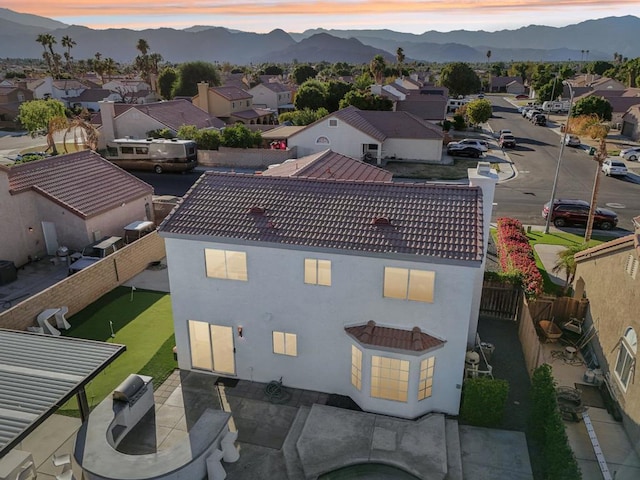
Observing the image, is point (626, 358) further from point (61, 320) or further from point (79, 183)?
point (79, 183)

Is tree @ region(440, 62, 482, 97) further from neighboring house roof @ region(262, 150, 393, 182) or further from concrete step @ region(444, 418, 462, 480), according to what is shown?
concrete step @ region(444, 418, 462, 480)

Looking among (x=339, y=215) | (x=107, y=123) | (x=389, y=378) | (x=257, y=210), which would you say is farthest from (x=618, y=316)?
(x=107, y=123)

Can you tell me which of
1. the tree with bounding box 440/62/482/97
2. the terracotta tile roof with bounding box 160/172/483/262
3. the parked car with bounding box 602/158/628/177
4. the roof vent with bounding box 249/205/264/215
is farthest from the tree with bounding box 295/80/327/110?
the roof vent with bounding box 249/205/264/215

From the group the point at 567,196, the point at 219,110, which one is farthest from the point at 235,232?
the point at 219,110

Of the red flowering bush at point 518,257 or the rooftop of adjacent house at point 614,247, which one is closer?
the rooftop of adjacent house at point 614,247

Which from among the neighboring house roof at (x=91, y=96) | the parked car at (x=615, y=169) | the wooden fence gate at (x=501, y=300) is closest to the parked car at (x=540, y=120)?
the parked car at (x=615, y=169)

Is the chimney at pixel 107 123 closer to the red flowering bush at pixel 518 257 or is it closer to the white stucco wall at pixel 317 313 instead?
the white stucco wall at pixel 317 313
